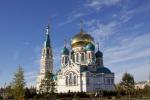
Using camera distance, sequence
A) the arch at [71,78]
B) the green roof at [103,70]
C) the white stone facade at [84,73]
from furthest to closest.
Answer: the green roof at [103,70], the arch at [71,78], the white stone facade at [84,73]

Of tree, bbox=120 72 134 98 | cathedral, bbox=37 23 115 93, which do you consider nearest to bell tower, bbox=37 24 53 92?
cathedral, bbox=37 23 115 93

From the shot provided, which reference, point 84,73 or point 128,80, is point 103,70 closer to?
point 84,73

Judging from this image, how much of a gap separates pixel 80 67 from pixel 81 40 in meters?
9.59

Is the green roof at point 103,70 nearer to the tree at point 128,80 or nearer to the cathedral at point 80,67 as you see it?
the cathedral at point 80,67

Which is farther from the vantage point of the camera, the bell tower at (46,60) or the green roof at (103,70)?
the bell tower at (46,60)

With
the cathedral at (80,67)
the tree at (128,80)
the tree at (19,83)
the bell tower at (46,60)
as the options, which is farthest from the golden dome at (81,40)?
the tree at (19,83)

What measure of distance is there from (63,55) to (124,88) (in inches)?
851

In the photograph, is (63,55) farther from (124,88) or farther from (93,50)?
(124,88)

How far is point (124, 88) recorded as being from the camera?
80.0 metres

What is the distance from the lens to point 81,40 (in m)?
88.4

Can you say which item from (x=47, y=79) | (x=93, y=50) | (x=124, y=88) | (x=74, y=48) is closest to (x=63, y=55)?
(x=74, y=48)

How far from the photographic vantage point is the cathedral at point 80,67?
8162 centimetres

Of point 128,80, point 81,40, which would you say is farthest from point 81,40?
point 128,80

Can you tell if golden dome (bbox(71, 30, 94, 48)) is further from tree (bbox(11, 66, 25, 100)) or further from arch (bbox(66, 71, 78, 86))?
tree (bbox(11, 66, 25, 100))
